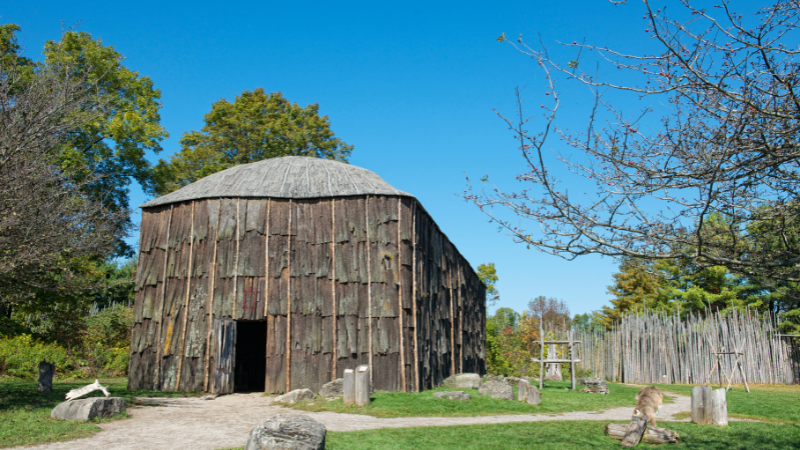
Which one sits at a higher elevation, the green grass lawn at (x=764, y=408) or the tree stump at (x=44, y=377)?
the tree stump at (x=44, y=377)

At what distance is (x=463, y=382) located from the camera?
1608 cm

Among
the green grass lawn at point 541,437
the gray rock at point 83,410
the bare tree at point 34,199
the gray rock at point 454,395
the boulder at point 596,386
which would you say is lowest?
the boulder at point 596,386

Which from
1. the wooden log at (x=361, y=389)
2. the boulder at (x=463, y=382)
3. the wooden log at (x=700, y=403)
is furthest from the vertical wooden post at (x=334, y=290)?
the wooden log at (x=700, y=403)

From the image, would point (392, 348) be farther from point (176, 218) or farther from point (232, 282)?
point (176, 218)

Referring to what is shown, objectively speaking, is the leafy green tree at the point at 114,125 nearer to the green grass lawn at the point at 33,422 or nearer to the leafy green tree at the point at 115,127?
the leafy green tree at the point at 115,127

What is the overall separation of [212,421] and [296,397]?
290 cm

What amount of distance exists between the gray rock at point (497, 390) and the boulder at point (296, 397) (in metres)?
4.53

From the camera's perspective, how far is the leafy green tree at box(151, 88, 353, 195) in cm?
2908

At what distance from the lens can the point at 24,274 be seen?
1061cm

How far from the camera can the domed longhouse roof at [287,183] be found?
15.9 metres

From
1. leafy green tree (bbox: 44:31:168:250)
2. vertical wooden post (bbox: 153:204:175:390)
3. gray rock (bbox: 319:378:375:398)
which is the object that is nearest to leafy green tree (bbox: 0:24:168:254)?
leafy green tree (bbox: 44:31:168:250)

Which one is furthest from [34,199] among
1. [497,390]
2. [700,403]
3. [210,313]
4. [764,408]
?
[764,408]

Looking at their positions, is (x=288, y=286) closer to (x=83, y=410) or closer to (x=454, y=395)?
(x=454, y=395)

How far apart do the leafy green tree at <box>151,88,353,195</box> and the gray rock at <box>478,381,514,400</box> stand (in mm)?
19500
